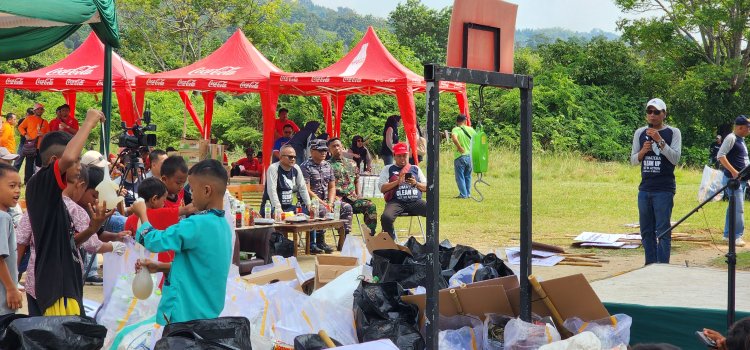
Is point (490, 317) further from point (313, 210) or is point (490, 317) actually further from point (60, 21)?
point (313, 210)

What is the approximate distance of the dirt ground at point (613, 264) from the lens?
367 inches

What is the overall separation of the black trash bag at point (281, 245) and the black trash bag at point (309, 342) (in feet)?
17.2

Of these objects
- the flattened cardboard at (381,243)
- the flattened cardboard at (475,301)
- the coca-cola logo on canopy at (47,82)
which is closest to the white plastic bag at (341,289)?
the flattened cardboard at (475,301)

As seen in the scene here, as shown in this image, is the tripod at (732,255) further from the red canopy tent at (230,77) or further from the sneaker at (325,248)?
the red canopy tent at (230,77)

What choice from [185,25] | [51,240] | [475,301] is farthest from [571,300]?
[185,25]

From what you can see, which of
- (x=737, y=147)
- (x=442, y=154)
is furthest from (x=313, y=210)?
(x=442, y=154)

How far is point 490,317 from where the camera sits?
5492 mm

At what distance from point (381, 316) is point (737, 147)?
7.22 metres

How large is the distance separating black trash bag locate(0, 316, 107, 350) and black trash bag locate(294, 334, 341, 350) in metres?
1.52

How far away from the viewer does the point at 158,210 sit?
6.48 meters

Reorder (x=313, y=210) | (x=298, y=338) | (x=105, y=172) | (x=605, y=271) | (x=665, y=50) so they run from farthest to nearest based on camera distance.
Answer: (x=665, y=50) < (x=313, y=210) < (x=605, y=271) < (x=105, y=172) < (x=298, y=338)

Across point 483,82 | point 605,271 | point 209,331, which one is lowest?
point 605,271

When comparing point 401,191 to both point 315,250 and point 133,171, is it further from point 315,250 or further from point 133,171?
point 133,171

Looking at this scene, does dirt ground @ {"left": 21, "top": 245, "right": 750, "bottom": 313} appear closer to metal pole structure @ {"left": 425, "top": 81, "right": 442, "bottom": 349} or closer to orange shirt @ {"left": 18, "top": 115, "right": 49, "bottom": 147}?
metal pole structure @ {"left": 425, "top": 81, "right": 442, "bottom": 349}
